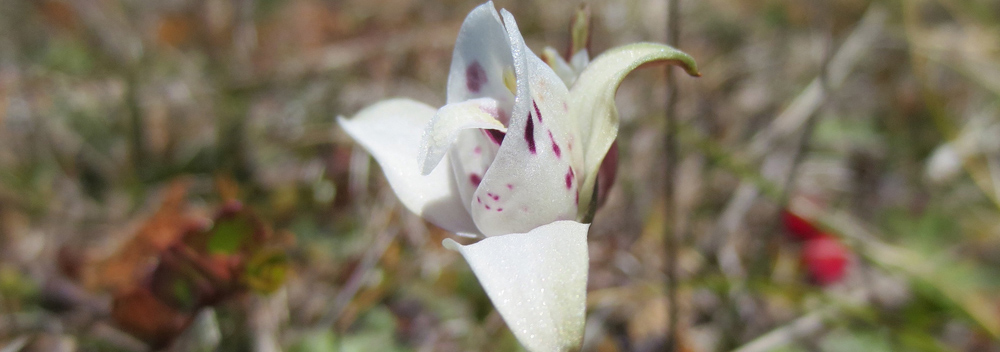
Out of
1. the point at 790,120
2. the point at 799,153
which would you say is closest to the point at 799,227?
the point at 790,120

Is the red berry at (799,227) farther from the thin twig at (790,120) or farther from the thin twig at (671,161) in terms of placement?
the thin twig at (671,161)

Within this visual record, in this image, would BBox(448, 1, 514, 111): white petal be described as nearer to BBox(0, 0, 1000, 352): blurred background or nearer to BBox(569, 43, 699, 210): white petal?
BBox(569, 43, 699, 210): white petal

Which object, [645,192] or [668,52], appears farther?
[645,192]

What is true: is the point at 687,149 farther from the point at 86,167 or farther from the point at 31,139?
the point at 31,139

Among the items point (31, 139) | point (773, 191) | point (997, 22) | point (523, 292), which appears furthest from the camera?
point (997, 22)

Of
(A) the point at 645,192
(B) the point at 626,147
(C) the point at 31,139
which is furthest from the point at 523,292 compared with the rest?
(C) the point at 31,139

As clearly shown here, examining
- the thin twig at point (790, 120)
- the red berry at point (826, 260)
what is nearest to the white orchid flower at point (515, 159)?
the thin twig at point (790, 120)
